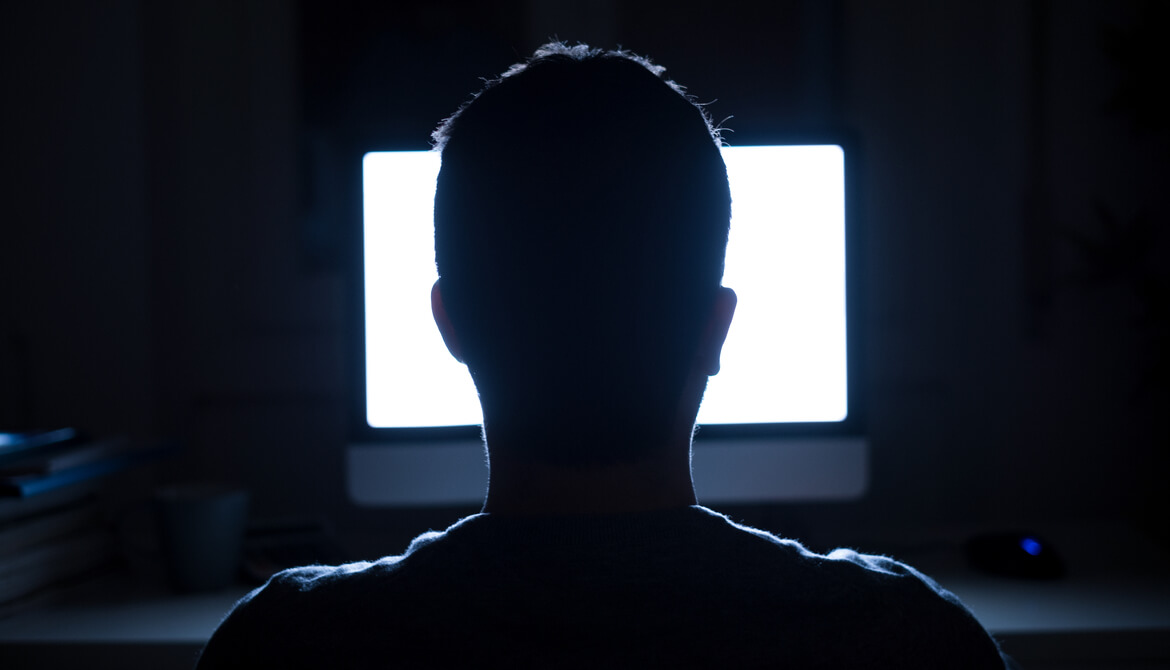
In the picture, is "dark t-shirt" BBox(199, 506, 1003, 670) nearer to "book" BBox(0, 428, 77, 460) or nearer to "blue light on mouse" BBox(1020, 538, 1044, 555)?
"blue light on mouse" BBox(1020, 538, 1044, 555)

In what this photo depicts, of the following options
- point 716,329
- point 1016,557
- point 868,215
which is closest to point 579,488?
point 716,329

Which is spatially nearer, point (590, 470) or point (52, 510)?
point (590, 470)

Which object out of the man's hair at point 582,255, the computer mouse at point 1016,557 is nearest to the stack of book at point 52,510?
the man's hair at point 582,255

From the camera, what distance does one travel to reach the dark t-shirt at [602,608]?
471 millimetres

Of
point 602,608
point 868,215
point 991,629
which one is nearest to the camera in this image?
point 602,608

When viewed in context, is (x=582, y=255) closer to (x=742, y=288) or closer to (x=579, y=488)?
(x=579, y=488)

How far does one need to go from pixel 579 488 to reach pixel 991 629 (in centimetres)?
58

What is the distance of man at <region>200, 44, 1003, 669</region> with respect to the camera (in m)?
0.48

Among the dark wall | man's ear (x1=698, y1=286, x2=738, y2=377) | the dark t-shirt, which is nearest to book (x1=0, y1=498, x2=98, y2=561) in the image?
the dark wall

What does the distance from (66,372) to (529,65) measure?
1.22 m

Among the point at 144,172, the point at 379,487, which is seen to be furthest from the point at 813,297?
the point at 144,172

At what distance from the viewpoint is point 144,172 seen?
1.47m

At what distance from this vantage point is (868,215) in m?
1.50

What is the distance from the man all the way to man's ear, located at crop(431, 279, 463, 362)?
12mm
